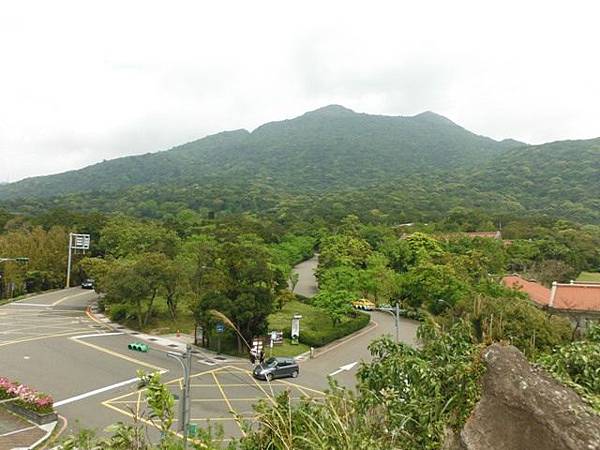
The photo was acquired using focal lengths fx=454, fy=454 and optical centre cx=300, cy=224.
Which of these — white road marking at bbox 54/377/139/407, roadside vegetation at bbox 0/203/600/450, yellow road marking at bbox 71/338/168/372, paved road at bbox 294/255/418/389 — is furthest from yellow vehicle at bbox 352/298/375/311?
white road marking at bbox 54/377/139/407

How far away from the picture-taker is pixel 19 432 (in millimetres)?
13625

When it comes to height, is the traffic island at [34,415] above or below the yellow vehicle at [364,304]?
above

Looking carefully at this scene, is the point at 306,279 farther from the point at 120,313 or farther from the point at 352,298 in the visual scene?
the point at 120,313

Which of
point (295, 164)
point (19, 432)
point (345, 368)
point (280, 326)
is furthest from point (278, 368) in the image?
point (295, 164)

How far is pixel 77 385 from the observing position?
60.2 feet

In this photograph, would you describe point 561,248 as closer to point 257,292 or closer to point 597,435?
point 257,292

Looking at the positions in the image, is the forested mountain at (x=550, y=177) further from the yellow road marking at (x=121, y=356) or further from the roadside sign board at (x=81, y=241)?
the yellow road marking at (x=121, y=356)

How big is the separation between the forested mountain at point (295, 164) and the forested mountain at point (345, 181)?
0.43 metres

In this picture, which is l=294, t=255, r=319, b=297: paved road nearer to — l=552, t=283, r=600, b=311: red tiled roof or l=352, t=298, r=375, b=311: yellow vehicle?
l=352, t=298, r=375, b=311: yellow vehicle

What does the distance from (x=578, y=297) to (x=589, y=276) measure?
21.6 meters

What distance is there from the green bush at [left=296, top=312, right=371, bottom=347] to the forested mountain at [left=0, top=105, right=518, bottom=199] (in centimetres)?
10740

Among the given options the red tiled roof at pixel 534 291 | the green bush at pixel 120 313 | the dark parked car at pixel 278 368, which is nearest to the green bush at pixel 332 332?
the dark parked car at pixel 278 368

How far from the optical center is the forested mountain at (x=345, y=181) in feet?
317

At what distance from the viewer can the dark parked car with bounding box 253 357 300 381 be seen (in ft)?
65.5
